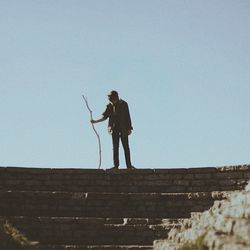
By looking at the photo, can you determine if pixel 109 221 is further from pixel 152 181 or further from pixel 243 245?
pixel 243 245

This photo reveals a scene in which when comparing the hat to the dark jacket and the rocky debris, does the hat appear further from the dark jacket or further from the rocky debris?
the rocky debris

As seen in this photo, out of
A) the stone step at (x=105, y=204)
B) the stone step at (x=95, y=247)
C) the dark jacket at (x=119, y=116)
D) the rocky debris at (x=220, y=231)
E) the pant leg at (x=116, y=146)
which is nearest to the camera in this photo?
the rocky debris at (x=220, y=231)

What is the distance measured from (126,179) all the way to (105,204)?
3.16ft

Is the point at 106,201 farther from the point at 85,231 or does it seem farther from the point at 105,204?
the point at 85,231

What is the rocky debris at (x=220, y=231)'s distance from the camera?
4.20 m

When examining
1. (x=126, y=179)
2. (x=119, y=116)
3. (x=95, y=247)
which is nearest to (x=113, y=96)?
(x=119, y=116)

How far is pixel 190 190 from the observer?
30.6 feet

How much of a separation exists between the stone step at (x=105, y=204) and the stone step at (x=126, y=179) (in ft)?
2.09

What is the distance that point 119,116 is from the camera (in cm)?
1046

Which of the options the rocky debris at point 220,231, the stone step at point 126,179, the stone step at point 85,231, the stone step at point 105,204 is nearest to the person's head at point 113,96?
the stone step at point 126,179

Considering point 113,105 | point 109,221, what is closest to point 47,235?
point 109,221

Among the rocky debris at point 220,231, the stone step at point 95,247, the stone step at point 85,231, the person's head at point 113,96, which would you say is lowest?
the rocky debris at point 220,231

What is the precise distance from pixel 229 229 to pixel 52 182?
17.7 feet

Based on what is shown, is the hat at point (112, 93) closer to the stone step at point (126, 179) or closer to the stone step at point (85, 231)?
the stone step at point (126, 179)
